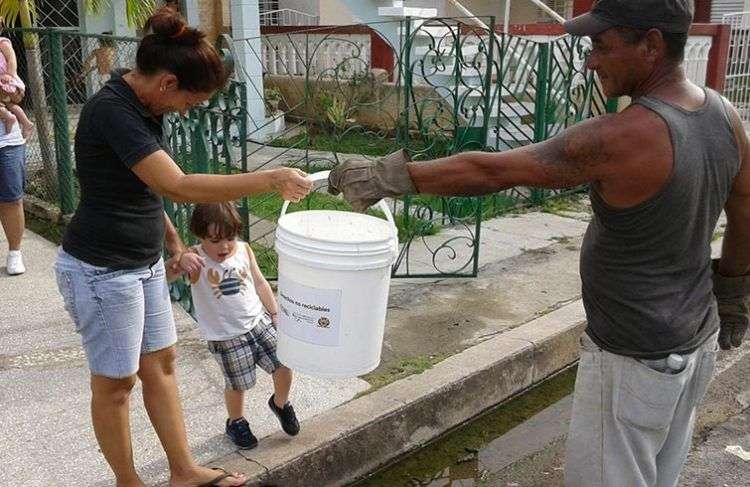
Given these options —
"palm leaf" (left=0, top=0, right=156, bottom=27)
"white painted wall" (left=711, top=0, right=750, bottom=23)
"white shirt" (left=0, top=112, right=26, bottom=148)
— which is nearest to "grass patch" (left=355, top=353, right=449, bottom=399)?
"white shirt" (left=0, top=112, right=26, bottom=148)

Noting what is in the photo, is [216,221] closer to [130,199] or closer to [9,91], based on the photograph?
[130,199]

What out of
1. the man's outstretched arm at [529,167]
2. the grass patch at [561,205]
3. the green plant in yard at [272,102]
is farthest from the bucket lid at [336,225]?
the green plant in yard at [272,102]

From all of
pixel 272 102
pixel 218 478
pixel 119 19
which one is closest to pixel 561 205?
pixel 272 102

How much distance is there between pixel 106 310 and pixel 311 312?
68cm

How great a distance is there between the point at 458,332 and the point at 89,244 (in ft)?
8.36

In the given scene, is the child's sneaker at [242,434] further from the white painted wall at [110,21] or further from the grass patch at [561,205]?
the white painted wall at [110,21]

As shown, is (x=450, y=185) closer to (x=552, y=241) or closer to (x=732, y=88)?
(x=552, y=241)

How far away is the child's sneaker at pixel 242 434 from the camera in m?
3.15

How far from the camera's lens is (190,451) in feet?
10.1

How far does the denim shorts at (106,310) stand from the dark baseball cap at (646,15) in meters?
1.68

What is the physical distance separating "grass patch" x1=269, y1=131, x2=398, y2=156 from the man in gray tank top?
308 centimetres

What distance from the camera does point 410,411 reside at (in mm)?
3607

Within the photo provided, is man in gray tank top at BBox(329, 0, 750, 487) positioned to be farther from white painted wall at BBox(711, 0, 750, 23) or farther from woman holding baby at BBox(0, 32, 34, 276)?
white painted wall at BBox(711, 0, 750, 23)

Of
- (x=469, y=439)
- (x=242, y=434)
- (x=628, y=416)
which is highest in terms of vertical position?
(x=628, y=416)
